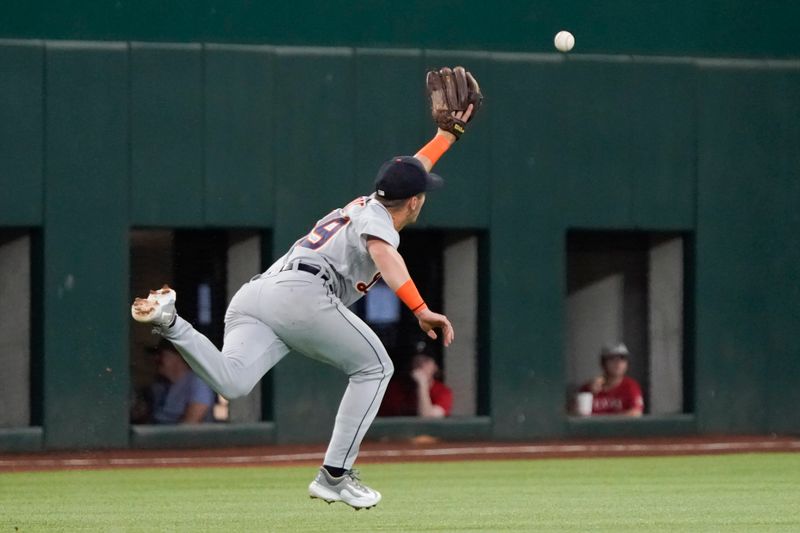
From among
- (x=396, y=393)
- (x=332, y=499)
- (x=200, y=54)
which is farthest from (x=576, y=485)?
(x=200, y=54)

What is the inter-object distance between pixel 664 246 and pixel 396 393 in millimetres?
3431

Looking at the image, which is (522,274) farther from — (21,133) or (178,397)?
(21,133)

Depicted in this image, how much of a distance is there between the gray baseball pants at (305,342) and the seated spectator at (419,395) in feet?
26.1

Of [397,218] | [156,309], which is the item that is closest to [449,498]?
[397,218]

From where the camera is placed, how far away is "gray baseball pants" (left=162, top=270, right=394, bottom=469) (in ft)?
25.3

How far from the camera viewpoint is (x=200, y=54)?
15391 mm

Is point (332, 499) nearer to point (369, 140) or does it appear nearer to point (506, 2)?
point (369, 140)

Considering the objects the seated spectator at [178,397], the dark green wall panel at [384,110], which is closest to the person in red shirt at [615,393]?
the dark green wall panel at [384,110]

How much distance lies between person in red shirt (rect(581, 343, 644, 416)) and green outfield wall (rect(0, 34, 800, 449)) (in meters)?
0.25

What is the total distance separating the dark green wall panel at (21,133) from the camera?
48.5ft

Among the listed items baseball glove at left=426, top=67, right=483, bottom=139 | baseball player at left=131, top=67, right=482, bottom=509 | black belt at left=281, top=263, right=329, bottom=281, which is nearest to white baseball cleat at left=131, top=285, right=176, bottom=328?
baseball player at left=131, top=67, right=482, bottom=509

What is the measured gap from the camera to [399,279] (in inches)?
296

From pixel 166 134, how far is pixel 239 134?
722 mm

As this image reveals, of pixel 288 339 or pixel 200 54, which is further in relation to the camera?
pixel 200 54
